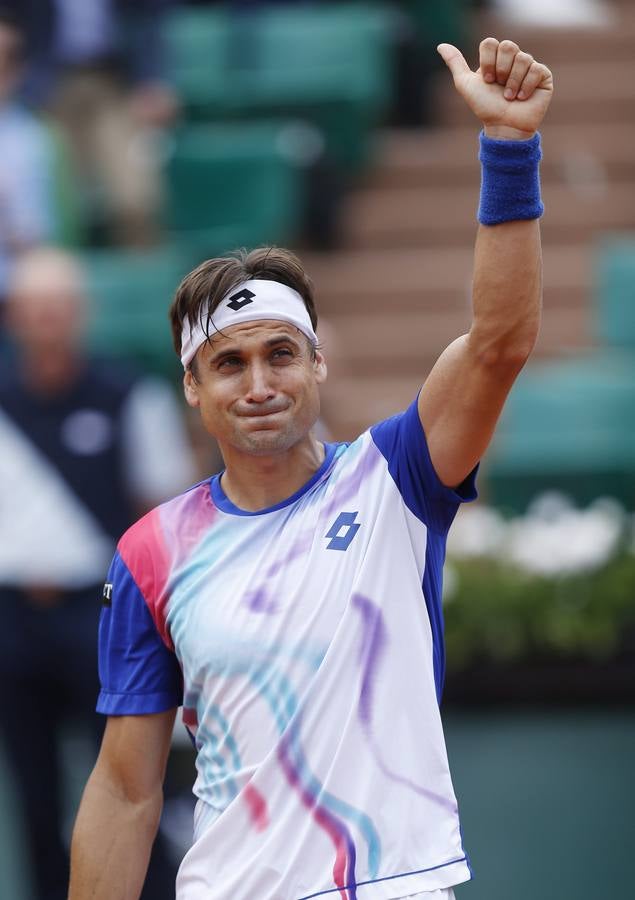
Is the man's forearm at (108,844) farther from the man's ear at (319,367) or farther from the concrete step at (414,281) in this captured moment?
the concrete step at (414,281)

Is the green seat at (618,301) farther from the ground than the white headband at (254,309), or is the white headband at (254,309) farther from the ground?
the green seat at (618,301)

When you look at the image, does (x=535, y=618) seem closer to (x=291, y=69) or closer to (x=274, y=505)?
(x=274, y=505)

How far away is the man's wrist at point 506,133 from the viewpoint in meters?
2.85

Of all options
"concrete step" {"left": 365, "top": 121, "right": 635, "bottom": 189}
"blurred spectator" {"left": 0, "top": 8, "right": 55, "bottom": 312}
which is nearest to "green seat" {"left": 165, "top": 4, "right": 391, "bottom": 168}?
"concrete step" {"left": 365, "top": 121, "right": 635, "bottom": 189}

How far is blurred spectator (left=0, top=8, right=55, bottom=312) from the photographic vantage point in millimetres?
7426

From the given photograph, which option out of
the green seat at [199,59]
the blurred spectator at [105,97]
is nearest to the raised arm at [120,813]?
the blurred spectator at [105,97]

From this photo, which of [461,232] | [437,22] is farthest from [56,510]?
[437,22]

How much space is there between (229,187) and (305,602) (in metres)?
5.92

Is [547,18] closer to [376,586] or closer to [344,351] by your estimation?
[344,351]

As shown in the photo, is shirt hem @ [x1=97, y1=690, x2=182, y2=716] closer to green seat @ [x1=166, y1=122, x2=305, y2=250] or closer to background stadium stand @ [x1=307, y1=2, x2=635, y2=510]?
background stadium stand @ [x1=307, y1=2, x2=635, y2=510]

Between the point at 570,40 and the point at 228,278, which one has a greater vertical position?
the point at 570,40

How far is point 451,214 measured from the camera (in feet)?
31.8

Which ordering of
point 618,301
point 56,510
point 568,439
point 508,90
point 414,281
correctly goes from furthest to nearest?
point 414,281 < point 618,301 < point 568,439 < point 56,510 < point 508,90

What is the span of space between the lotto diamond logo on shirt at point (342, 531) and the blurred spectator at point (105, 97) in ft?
18.6
